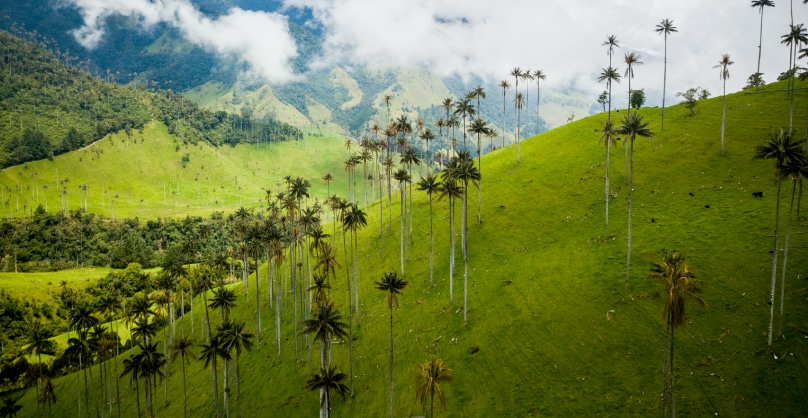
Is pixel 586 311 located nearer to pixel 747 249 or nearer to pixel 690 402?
pixel 690 402

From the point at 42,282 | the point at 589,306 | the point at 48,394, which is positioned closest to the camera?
the point at 589,306

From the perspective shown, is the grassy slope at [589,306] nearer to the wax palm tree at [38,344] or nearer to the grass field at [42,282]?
the wax palm tree at [38,344]

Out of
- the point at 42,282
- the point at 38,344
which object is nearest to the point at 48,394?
the point at 38,344

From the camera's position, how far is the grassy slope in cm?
4488

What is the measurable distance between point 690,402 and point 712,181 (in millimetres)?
48830

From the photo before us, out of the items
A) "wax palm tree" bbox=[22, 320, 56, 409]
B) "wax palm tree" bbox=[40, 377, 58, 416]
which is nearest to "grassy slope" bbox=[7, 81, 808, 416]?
"wax palm tree" bbox=[40, 377, 58, 416]

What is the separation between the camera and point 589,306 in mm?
57094

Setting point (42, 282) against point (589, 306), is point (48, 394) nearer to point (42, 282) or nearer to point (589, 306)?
point (42, 282)

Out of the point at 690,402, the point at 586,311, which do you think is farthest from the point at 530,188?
the point at 690,402

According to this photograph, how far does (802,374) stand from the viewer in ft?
134

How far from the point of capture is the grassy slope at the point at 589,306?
4488cm

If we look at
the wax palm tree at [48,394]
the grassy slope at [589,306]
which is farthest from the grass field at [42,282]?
the wax palm tree at [48,394]

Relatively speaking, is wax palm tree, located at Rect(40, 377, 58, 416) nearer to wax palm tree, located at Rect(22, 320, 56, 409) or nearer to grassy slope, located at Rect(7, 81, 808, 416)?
wax palm tree, located at Rect(22, 320, 56, 409)

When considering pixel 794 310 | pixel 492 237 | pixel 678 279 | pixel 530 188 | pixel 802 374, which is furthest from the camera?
pixel 530 188
